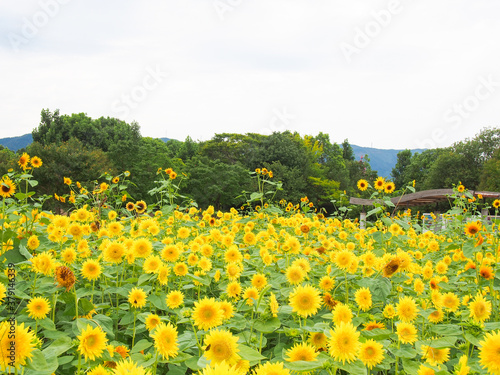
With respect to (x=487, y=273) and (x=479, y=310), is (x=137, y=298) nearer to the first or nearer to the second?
(x=479, y=310)

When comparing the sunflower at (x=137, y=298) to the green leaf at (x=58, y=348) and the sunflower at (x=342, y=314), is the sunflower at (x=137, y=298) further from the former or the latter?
the sunflower at (x=342, y=314)

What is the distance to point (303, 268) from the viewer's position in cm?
240

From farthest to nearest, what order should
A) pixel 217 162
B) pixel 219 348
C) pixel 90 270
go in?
pixel 217 162, pixel 90 270, pixel 219 348

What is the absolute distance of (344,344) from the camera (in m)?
1.22

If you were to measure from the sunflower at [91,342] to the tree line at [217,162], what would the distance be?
2330 centimetres

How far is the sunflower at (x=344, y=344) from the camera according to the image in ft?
3.97

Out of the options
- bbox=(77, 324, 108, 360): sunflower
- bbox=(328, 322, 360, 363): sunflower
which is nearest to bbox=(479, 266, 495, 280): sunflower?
bbox=(328, 322, 360, 363): sunflower

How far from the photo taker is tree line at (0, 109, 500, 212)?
25953 mm

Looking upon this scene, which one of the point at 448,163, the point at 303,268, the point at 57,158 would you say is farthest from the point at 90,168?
the point at 448,163

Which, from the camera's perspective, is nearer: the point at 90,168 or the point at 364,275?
the point at 364,275

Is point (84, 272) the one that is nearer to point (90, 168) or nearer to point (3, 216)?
point (3, 216)

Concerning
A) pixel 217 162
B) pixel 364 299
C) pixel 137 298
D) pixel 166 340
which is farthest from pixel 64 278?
pixel 217 162

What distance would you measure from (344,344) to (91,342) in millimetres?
985

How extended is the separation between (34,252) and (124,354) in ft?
4.81
